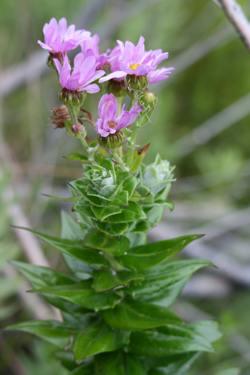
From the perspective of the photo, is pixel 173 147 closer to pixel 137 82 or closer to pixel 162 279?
pixel 162 279

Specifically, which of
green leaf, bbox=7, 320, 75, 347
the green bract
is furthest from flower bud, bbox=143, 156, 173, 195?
green leaf, bbox=7, 320, 75, 347

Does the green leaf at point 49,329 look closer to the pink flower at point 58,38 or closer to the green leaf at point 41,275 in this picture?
the green leaf at point 41,275

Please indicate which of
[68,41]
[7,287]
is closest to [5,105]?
[7,287]

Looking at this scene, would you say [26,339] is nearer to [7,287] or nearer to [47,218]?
[7,287]

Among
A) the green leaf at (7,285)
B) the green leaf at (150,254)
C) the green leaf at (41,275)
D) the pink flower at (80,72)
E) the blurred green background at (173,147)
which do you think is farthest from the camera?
the blurred green background at (173,147)

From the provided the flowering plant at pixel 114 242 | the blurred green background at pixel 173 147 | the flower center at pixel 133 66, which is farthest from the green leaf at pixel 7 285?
the flower center at pixel 133 66
